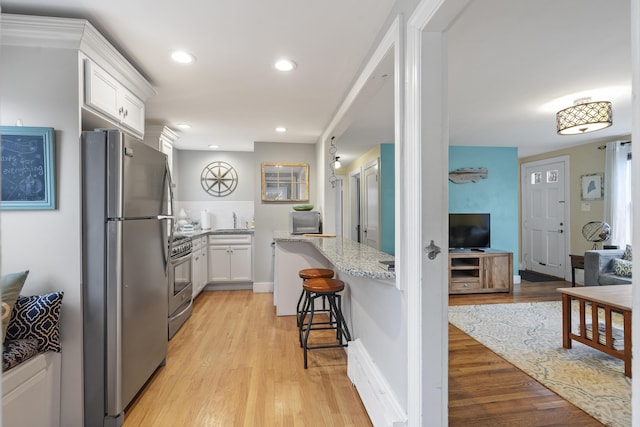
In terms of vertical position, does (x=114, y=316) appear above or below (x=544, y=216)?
below

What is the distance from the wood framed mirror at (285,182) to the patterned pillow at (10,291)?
10.4 feet

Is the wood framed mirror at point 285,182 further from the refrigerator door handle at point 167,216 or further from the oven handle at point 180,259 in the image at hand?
the refrigerator door handle at point 167,216

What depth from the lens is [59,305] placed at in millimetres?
1726

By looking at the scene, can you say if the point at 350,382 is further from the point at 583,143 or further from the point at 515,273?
the point at 583,143

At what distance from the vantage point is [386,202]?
494cm

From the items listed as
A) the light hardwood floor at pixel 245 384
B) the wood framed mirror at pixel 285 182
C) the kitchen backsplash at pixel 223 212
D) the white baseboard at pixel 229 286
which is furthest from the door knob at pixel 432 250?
the kitchen backsplash at pixel 223 212

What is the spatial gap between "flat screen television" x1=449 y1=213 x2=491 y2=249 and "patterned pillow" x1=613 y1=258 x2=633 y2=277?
145cm

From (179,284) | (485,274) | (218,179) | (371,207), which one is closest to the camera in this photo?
(179,284)

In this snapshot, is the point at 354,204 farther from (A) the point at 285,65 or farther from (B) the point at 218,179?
(A) the point at 285,65

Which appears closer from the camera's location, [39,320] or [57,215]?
[39,320]

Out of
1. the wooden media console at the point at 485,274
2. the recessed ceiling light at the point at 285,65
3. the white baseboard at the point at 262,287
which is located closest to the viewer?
the recessed ceiling light at the point at 285,65

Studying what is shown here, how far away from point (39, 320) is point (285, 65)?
2.11 meters

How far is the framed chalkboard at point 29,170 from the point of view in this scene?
67.6 inches

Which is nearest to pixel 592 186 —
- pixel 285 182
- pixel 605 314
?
pixel 605 314
